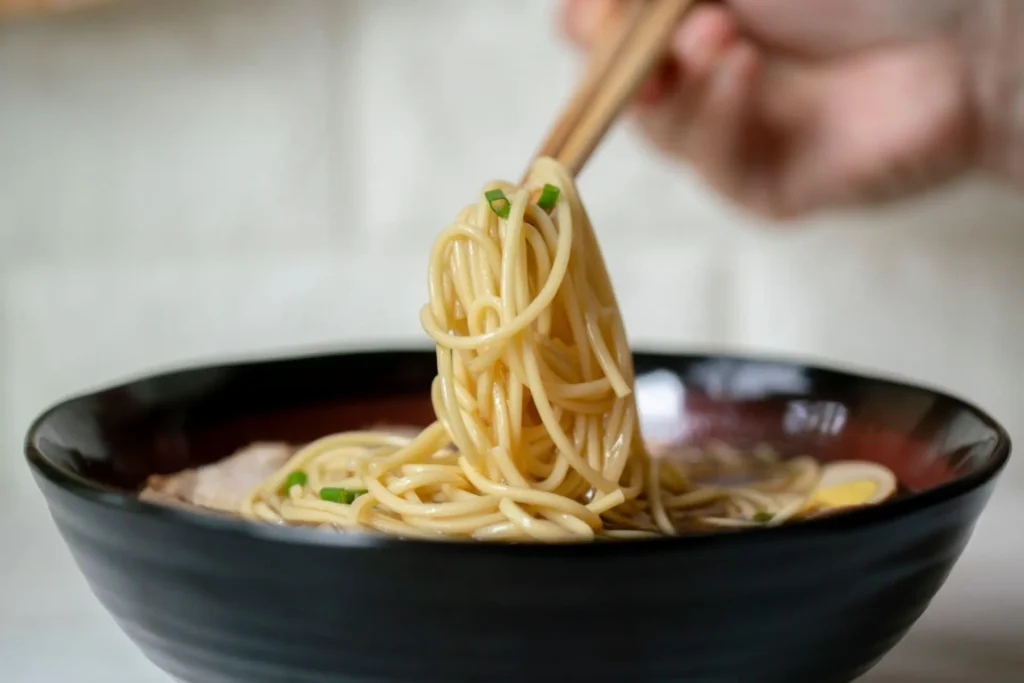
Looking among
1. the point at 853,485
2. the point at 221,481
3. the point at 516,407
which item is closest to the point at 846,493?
the point at 853,485

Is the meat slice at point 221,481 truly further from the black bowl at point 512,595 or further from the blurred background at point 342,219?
the blurred background at point 342,219

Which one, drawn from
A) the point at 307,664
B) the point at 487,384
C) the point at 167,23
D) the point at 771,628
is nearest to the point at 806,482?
the point at 487,384

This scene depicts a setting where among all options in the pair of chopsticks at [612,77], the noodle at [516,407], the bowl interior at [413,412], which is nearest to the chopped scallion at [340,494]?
the noodle at [516,407]

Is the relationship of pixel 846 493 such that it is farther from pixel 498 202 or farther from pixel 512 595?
pixel 512 595

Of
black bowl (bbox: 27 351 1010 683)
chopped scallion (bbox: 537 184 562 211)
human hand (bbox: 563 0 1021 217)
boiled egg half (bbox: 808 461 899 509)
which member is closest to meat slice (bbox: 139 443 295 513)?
black bowl (bbox: 27 351 1010 683)

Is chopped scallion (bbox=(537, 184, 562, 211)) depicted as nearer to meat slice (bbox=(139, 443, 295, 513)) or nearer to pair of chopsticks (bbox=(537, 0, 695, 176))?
pair of chopsticks (bbox=(537, 0, 695, 176))

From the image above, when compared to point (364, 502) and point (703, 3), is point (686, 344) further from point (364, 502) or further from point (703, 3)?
point (364, 502)
